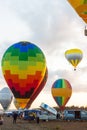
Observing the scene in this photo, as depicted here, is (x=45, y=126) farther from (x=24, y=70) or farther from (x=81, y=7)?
(x=81, y=7)

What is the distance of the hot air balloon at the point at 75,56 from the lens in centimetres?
6141

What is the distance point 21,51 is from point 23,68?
209 centimetres

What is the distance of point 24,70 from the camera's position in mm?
46250

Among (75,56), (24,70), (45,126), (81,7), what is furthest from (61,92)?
(81,7)

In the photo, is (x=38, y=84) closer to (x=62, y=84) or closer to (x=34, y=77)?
(x=34, y=77)

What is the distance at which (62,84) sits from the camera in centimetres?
6625

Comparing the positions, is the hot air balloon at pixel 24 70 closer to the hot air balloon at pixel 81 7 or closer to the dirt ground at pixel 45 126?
the dirt ground at pixel 45 126

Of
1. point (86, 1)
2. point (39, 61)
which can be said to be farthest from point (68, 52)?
point (86, 1)

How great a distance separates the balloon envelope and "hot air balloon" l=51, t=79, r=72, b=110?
110 ft

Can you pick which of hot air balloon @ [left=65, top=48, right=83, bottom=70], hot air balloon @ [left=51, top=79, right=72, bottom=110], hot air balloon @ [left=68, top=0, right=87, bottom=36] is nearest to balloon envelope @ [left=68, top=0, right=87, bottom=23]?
hot air balloon @ [left=68, top=0, right=87, bottom=36]

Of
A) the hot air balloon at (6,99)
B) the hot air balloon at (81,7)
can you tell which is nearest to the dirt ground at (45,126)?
the hot air balloon at (81,7)

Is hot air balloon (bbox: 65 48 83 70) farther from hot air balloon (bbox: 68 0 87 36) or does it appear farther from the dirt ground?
hot air balloon (bbox: 68 0 87 36)

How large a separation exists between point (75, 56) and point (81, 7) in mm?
30195

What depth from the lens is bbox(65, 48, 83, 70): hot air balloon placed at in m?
61.4
